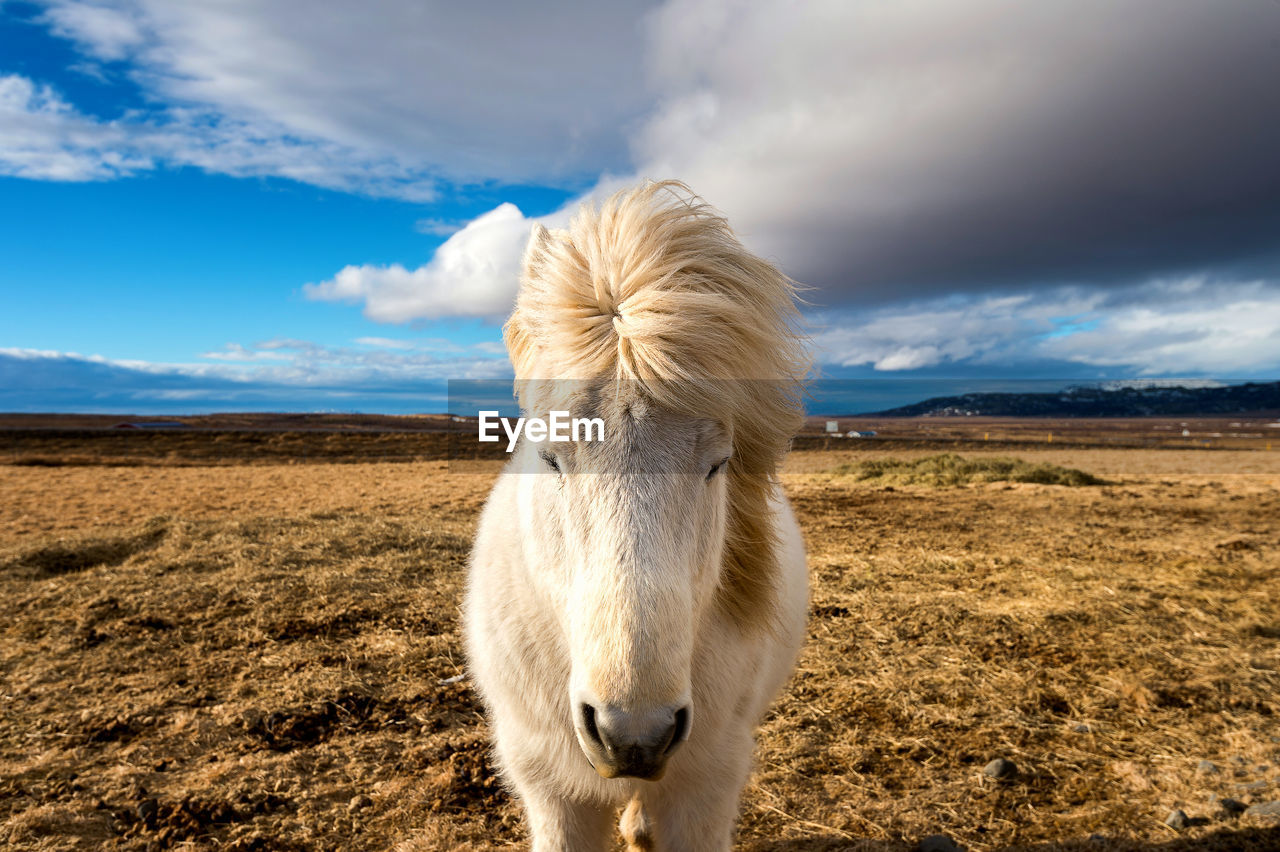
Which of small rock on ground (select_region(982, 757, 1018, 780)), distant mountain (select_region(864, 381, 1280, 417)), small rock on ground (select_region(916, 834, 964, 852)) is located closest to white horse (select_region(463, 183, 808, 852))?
small rock on ground (select_region(916, 834, 964, 852))

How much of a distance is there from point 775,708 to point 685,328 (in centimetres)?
327

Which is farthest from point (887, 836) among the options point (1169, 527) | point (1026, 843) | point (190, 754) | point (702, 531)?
point (1169, 527)

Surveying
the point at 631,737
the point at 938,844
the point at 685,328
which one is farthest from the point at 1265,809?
the point at 685,328

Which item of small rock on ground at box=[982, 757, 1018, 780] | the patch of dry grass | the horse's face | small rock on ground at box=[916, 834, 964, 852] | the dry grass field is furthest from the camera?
the patch of dry grass

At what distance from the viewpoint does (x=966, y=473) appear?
1437cm

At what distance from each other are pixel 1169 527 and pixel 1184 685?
6.41 m

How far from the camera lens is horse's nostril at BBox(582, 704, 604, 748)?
57.9 inches

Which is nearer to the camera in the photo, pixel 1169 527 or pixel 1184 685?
pixel 1184 685

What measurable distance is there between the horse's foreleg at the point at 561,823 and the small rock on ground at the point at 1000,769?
2.24m

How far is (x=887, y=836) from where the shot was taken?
9.36ft

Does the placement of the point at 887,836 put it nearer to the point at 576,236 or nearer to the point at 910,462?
the point at 576,236

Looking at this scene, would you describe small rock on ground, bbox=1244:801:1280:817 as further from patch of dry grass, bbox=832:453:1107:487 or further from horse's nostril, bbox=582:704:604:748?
patch of dry grass, bbox=832:453:1107:487

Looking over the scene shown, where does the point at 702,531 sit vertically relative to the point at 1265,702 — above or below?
above

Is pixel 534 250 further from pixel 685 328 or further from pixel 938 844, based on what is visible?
pixel 938 844
